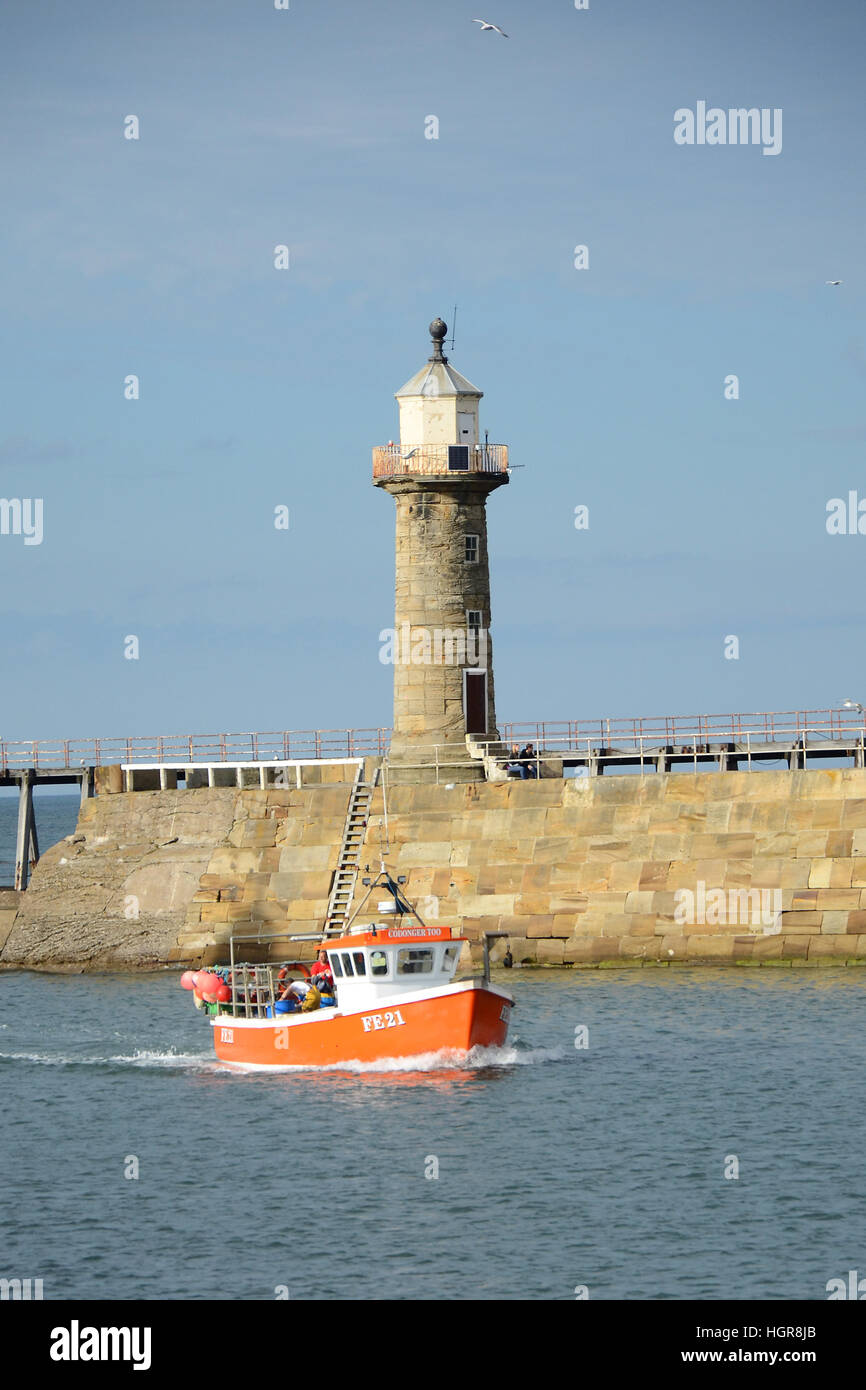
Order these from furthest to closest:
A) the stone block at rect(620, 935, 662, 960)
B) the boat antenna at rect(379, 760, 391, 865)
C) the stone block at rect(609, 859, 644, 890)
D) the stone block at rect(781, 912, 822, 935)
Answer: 1. the boat antenna at rect(379, 760, 391, 865)
2. the stone block at rect(609, 859, 644, 890)
3. the stone block at rect(620, 935, 662, 960)
4. the stone block at rect(781, 912, 822, 935)

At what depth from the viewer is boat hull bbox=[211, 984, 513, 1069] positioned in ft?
135

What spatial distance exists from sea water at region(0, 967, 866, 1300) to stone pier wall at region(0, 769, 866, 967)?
2.27 meters

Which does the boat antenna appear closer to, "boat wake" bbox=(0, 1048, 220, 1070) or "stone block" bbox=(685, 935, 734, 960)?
"stone block" bbox=(685, 935, 734, 960)

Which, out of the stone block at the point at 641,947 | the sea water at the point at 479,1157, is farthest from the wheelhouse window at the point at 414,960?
the stone block at the point at 641,947

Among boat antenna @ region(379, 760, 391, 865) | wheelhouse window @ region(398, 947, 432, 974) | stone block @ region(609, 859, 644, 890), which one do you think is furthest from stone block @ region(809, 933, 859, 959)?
wheelhouse window @ region(398, 947, 432, 974)

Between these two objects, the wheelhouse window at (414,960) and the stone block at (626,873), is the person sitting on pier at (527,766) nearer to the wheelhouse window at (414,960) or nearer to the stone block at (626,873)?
the stone block at (626,873)

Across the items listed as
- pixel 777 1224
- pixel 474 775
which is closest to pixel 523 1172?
pixel 777 1224

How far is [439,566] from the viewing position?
59531 mm

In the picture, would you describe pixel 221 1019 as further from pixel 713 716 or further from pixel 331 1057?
pixel 713 716

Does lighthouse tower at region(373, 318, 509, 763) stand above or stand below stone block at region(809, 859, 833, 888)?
above

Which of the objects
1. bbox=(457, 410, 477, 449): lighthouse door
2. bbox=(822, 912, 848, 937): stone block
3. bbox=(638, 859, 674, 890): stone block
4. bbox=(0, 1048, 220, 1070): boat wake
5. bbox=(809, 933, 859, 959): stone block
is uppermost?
bbox=(457, 410, 477, 449): lighthouse door

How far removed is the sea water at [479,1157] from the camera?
29.5 m

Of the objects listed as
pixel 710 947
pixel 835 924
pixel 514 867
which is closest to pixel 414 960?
pixel 710 947
